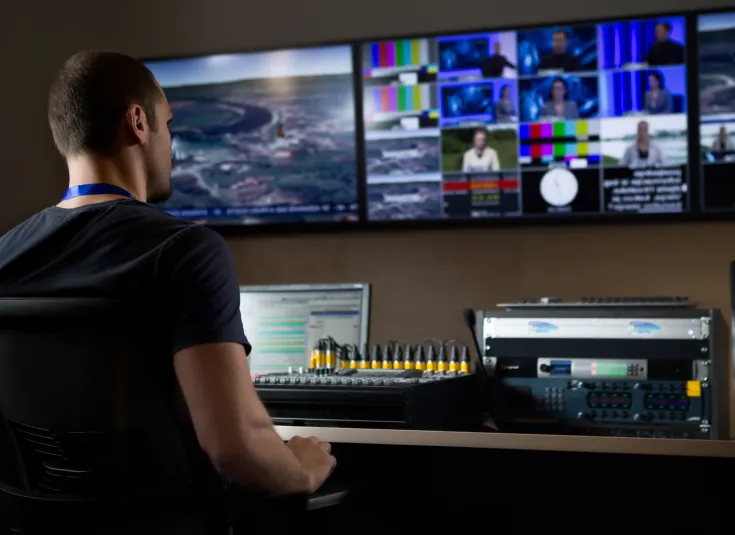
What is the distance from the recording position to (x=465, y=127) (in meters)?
2.91

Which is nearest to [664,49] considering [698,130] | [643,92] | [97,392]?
[643,92]

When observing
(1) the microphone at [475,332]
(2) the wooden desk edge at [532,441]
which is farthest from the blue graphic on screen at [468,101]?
(2) the wooden desk edge at [532,441]

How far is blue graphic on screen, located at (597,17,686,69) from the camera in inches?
107

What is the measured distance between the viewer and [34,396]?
1.29 meters

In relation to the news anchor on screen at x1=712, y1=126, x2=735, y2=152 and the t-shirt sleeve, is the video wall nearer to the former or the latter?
the news anchor on screen at x1=712, y1=126, x2=735, y2=152

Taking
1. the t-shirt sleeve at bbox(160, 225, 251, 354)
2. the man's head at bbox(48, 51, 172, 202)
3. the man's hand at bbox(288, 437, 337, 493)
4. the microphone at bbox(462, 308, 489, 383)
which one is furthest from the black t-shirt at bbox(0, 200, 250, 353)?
the microphone at bbox(462, 308, 489, 383)

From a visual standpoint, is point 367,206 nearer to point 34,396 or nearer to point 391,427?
point 391,427

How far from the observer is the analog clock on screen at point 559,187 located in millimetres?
2814

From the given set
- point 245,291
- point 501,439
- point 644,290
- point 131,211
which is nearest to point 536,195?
point 644,290

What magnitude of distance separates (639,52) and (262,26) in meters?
1.25

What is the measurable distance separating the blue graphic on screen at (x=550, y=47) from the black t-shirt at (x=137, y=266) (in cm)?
176

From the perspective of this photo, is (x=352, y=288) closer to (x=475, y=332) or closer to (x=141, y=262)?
(x=475, y=332)

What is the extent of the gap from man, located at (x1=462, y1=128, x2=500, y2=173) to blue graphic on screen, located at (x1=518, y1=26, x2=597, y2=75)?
23cm

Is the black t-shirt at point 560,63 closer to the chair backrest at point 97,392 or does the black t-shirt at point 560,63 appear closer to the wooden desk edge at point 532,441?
the wooden desk edge at point 532,441
